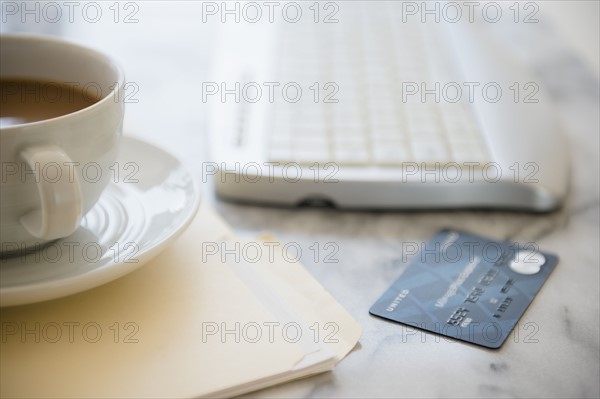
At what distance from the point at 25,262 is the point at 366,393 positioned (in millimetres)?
228

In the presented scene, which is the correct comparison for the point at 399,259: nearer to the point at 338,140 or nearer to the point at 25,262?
the point at 338,140

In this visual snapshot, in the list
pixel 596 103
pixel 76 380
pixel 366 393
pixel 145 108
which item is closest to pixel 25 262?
pixel 76 380

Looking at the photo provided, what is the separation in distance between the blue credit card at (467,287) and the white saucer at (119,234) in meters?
0.16

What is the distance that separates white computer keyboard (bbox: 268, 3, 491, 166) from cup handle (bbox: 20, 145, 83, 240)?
21cm

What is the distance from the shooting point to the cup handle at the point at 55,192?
419 millimetres

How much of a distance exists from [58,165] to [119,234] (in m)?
0.10

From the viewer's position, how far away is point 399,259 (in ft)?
1.85
